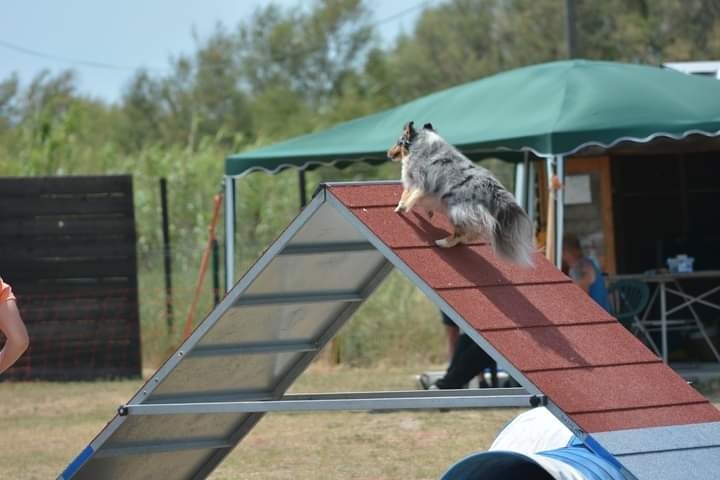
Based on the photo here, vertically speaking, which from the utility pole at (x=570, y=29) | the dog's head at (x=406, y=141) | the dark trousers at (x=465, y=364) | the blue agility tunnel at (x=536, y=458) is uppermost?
the utility pole at (x=570, y=29)

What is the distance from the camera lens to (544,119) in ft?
38.3

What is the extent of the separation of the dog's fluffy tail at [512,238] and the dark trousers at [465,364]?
4293mm

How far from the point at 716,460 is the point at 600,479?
0.52m

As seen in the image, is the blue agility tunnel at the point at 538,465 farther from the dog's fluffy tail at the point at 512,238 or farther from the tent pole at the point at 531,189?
the tent pole at the point at 531,189

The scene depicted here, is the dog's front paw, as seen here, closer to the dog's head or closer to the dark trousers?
the dog's head

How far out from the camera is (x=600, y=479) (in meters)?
5.83

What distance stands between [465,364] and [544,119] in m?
2.23

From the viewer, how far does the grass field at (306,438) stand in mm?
8844

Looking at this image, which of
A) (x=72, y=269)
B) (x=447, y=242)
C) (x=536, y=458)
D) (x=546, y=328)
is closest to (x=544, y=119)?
(x=447, y=242)

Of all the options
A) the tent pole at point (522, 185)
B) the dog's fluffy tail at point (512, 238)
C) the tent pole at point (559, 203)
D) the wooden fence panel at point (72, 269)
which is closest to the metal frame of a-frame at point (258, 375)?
the dog's fluffy tail at point (512, 238)

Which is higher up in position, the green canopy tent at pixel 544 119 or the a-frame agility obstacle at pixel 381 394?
the green canopy tent at pixel 544 119

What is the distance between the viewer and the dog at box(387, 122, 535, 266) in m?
6.74

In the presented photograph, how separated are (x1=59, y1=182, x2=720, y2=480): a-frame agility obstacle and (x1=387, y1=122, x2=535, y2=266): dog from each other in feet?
0.33

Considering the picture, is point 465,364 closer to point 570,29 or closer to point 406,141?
point 406,141
